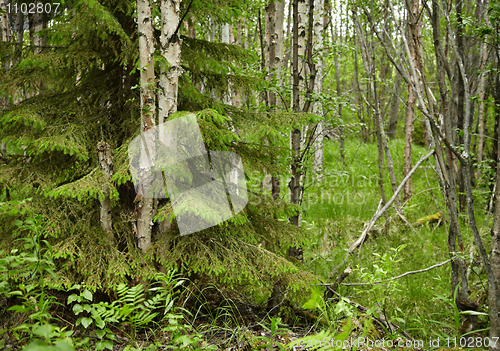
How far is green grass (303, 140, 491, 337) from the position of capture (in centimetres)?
347

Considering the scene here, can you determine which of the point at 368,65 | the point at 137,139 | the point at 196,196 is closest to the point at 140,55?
the point at 137,139

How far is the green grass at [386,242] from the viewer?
347 cm

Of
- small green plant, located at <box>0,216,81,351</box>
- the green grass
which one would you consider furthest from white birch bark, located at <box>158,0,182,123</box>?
the green grass

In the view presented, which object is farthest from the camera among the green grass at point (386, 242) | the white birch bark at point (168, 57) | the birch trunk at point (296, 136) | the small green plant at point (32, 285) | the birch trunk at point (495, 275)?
the green grass at point (386, 242)

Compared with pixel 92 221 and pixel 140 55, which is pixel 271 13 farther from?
pixel 92 221

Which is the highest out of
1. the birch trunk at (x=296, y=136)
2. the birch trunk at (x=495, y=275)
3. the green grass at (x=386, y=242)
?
the birch trunk at (x=296, y=136)

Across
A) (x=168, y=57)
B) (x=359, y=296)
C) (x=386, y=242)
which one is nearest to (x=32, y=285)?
(x=168, y=57)

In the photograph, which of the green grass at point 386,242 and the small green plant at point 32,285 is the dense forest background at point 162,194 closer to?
the small green plant at point 32,285

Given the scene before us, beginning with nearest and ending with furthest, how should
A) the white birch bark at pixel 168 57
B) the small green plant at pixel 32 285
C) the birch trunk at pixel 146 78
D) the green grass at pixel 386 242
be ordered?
the small green plant at pixel 32 285, the birch trunk at pixel 146 78, the white birch bark at pixel 168 57, the green grass at pixel 386 242

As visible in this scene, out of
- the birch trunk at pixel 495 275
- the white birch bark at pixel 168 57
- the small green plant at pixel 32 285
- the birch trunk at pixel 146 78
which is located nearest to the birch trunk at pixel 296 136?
the white birch bark at pixel 168 57

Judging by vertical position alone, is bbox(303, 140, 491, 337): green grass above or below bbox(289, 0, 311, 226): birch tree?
below

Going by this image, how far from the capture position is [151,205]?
265 cm

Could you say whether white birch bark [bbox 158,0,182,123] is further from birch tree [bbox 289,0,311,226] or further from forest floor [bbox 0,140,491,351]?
forest floor [bbox 0,140,491,351]

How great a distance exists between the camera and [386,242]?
5328mm
